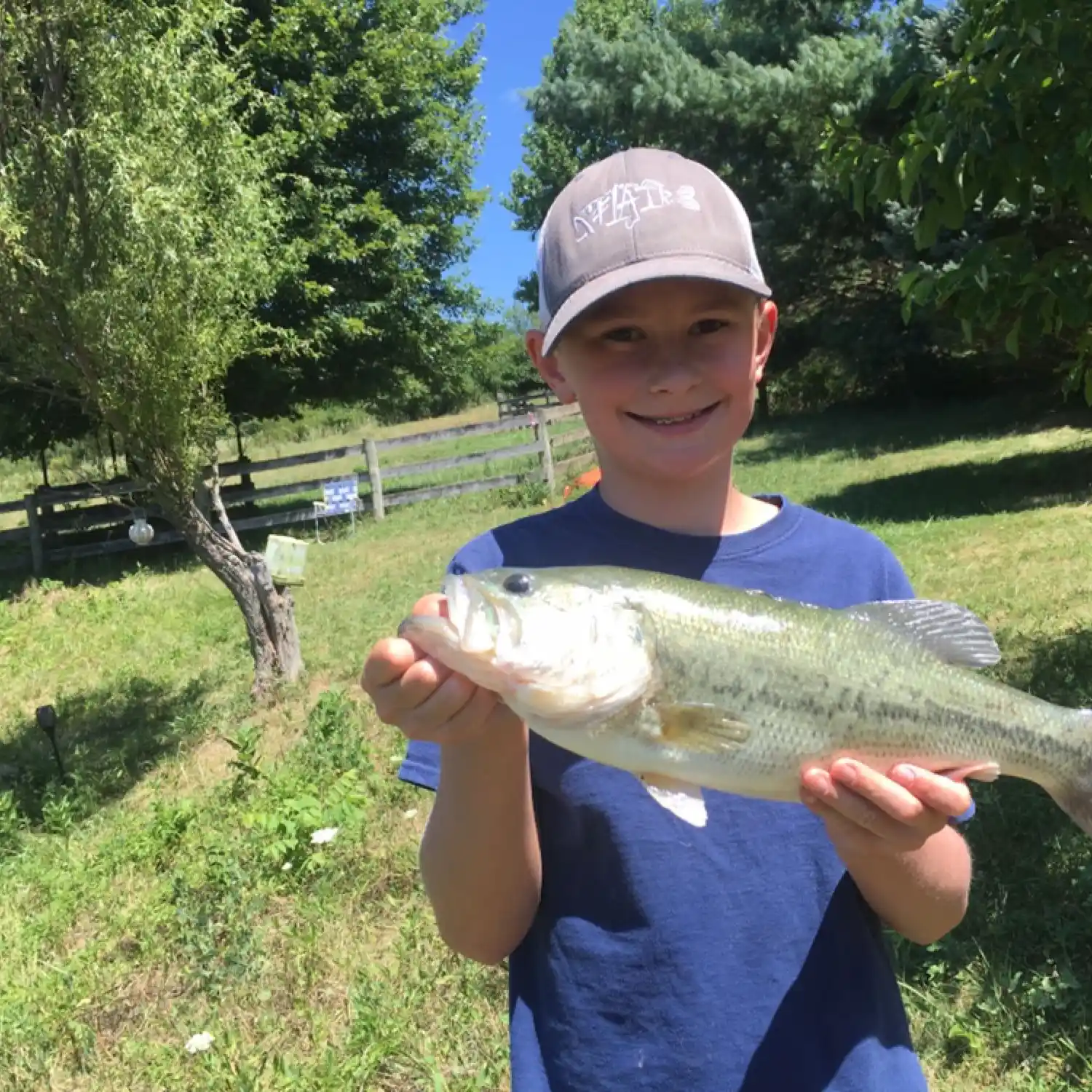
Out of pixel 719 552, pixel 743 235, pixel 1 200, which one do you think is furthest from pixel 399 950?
pixel 1 200

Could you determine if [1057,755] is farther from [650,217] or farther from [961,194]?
[961,194]

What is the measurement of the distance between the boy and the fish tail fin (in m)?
0.22

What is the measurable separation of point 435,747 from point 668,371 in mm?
878

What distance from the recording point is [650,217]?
6.21 ft

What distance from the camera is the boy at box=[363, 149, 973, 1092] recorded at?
1.72 metres

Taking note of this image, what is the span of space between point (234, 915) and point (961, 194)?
467 cm

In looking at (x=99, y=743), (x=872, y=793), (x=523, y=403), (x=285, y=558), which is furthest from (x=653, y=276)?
(x=523, y=403)

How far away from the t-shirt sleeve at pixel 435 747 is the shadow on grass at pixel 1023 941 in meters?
2.61

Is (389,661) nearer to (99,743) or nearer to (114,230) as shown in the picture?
(114,230)

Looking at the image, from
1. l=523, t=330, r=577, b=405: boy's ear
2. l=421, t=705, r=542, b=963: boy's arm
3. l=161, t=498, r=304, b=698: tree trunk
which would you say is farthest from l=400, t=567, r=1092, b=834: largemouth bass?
l=161, t=498, r=304, b=698: tree trunk

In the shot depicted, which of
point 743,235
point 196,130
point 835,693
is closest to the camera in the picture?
point 835,693

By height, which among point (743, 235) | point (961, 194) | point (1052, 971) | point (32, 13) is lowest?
point (1052, 971)

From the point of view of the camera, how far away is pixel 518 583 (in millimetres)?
1679

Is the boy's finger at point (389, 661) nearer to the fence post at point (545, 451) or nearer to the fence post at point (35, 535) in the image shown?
the fence post at point (545, 451)
